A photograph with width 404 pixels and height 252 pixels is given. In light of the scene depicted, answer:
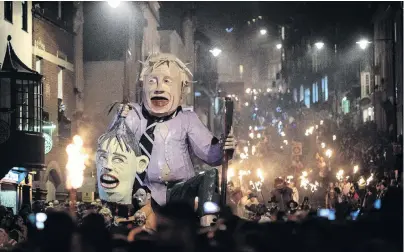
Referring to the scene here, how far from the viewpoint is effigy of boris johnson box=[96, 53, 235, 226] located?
43.2ft

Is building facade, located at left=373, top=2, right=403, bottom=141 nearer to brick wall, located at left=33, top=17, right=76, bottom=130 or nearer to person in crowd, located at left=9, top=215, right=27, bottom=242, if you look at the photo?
brick wall, located at left=33, top=17, right=76, bottom=130

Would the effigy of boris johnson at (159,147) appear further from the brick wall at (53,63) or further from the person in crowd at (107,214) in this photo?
the brick wall at (53,63)

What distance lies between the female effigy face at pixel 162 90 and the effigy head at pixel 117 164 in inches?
22.5

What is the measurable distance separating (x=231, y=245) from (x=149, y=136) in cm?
600

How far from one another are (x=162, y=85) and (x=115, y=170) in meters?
1.41

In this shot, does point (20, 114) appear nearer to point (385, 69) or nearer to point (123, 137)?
point (123, 137)

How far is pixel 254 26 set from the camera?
14600 cm

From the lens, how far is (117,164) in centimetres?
1317

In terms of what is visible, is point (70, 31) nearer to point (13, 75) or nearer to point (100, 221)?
point (13, 75)

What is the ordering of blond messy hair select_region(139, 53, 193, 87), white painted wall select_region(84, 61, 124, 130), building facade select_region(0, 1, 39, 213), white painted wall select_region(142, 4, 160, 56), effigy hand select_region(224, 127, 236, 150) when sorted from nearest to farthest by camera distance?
effigy hand select_region(224, 127, 236, 150)
blond messy hair select_region(139, 53, 193, 87)
building facade select_region(0, 1, 39, 213)
white painted wall select_region(84, 61, 124, 130)
white painted wall select_region(142, 4, 160, 56)

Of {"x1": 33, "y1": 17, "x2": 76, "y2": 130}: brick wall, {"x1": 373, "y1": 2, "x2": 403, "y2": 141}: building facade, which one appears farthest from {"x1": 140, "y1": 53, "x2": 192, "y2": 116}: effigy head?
{"x1": 373, "y1": 2, "x2": 403, "y2": 141}: building facade

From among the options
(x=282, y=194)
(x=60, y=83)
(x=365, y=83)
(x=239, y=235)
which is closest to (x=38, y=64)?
(x=60, y=83)

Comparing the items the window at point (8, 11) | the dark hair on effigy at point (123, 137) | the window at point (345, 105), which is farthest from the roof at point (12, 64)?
the window at point (345, 105)

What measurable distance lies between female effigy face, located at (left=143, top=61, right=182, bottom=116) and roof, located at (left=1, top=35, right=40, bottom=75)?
13333mm
